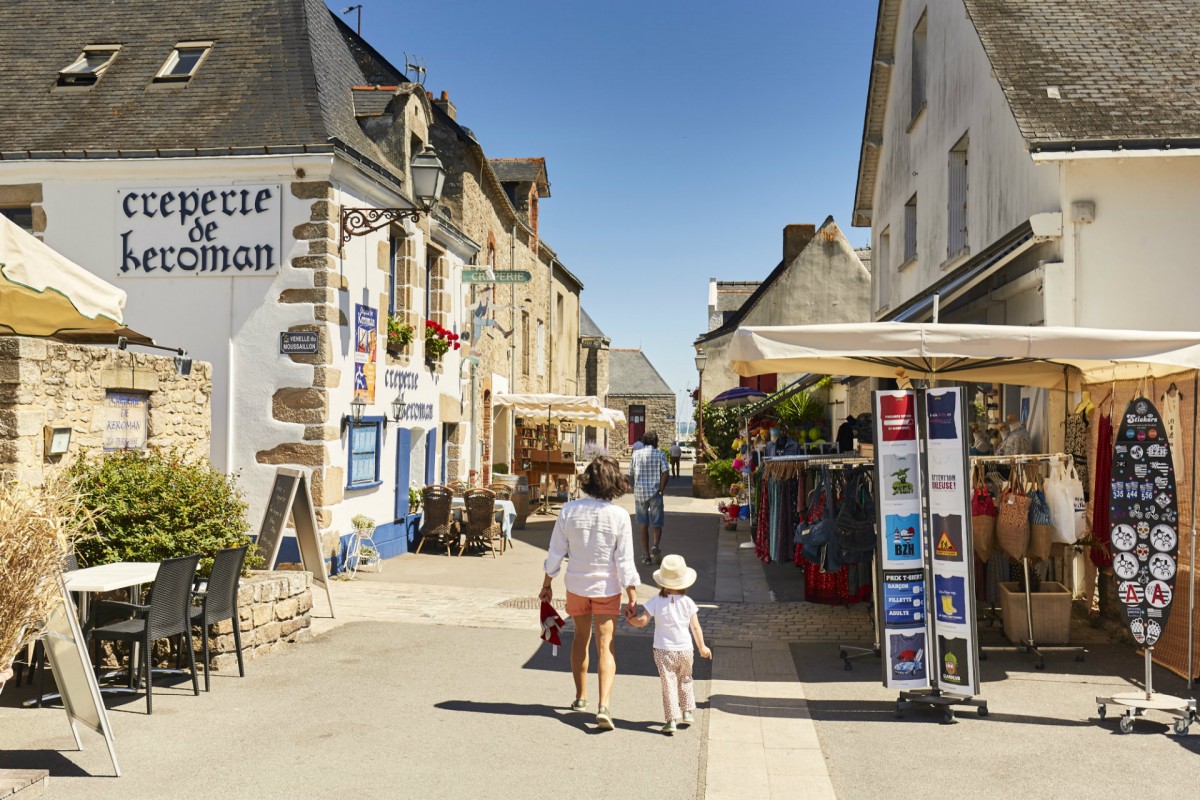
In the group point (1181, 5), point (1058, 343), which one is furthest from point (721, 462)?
point (1058, 343)

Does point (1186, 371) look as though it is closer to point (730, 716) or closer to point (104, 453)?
point (730, 716)

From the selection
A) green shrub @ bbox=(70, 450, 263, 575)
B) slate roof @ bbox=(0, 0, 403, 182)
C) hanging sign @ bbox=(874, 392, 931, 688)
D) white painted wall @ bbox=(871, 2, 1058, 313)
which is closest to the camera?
hanging sign @ bbox=(874, 392, 931, 688)

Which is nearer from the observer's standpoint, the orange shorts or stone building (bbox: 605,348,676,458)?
the orange shorts

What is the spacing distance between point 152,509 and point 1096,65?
9.73m

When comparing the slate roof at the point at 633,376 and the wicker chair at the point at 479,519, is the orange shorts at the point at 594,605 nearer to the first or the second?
the wicker chair at the point at 479,519

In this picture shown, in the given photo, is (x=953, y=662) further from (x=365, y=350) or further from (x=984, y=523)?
(x=365, y=350)

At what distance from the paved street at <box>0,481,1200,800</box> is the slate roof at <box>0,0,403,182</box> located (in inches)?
239

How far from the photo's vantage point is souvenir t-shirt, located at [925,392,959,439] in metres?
6.30

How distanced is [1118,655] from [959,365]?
244 cm

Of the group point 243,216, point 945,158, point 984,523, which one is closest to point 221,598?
point 984,523

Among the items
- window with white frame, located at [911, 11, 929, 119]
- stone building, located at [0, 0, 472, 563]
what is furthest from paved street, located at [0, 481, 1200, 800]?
window with white frame, located at [911, 11, 929, 119]

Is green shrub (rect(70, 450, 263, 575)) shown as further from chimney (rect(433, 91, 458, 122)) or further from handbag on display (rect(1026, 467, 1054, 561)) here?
chimney (rect(433, 91, 458, 122))

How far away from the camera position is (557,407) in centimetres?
2005

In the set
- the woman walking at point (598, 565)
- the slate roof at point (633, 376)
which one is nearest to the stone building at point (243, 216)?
the woman walking at point (598, 565)
